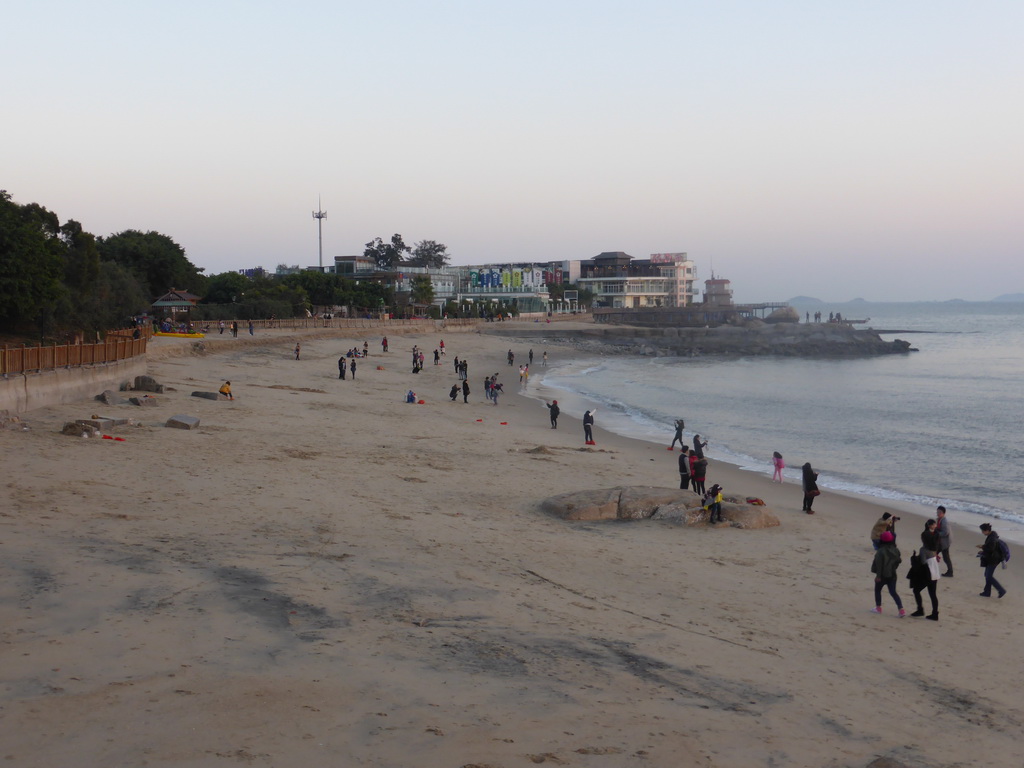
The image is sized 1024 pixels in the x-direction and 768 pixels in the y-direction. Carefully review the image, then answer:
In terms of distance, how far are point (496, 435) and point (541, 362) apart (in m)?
39.8

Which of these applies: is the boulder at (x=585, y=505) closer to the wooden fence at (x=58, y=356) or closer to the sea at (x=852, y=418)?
the sea at (x=852, y=418)

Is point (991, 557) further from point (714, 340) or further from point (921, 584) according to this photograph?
point (714, 340)

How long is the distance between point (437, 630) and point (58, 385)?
1728cm

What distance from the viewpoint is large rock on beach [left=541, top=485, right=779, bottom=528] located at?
14.6m

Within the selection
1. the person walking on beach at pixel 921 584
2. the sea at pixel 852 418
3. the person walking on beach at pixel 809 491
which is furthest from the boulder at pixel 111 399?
the person walking on beach at pixel 921 584

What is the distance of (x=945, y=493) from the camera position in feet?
66.4

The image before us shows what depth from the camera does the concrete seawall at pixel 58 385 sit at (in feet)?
62.4

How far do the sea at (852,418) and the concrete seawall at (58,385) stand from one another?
16.5 meters

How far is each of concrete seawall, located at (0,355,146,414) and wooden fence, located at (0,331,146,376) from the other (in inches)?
6.7

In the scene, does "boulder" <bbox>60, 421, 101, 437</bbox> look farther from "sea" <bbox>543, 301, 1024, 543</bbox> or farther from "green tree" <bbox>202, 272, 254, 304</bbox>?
"green tree" <bbox>202, 272, 254, 304</bbox>

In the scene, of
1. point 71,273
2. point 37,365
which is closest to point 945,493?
point 37,365

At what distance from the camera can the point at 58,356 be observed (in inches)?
849

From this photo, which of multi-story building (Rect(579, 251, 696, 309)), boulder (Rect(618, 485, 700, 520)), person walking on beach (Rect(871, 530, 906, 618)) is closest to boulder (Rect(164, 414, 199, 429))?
boulder (Rect(618, 485, 700, 520))

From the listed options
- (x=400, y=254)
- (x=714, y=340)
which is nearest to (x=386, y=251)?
(x=400, y=254)
